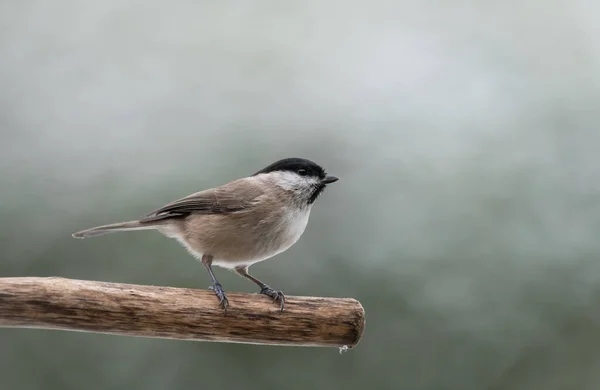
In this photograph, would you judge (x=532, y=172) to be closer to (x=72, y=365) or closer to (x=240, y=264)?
(x=240, y=264)

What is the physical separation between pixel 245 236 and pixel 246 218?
7cm

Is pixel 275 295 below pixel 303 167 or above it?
below

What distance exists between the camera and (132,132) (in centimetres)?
329

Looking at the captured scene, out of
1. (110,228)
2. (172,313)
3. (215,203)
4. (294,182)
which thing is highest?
(294,182)

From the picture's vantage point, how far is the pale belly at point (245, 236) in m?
2.33

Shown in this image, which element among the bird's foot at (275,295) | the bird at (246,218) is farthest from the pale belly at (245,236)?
the bird's foot at (275,295)

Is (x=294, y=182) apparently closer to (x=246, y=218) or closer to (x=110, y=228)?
(x=246, y=218)

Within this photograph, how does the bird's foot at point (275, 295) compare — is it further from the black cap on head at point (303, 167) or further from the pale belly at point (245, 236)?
the black cap on head at point (303, 167)

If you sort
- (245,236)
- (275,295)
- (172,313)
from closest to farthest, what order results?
(172,313)
(275,295)
(245,236)

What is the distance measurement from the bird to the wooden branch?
5.6 inches

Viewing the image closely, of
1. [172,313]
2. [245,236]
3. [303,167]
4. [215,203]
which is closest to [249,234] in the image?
[245,236]

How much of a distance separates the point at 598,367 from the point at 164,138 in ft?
7.73

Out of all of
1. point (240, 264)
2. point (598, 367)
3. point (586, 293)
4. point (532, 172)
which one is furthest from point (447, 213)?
point (240, 264)

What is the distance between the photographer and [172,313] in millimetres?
2045
